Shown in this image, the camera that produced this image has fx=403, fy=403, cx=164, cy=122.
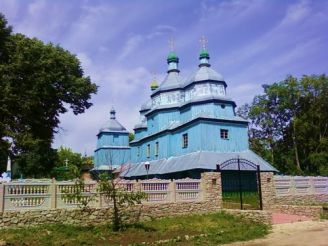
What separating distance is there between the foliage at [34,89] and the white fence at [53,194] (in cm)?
1027

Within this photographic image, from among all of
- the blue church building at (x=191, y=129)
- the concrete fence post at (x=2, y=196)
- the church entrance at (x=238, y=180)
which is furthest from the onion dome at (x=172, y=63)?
the concrete fence post at (x=2, y=196)

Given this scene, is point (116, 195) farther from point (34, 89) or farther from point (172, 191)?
point (34, 89)

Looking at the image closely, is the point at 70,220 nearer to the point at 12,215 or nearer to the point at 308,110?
the point at 12,215

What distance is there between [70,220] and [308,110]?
103ft

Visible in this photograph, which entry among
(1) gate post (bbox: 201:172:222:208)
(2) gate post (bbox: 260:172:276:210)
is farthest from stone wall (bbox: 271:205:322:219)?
(1) gate post (bbox: 201:172:222:208)

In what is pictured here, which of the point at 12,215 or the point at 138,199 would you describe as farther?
the point at 138,199

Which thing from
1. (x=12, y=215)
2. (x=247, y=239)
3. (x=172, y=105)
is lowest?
(x=247, y=239)

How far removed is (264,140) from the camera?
4303 cm

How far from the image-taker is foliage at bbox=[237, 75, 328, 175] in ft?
127

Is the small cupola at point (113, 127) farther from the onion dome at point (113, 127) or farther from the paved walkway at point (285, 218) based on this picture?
the paved walkway at point (285, 218)

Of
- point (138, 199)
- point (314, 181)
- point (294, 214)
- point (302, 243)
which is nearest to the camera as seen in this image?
point (302, 243)

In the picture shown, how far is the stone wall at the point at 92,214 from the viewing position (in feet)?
43.7

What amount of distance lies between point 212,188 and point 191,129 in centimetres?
1149

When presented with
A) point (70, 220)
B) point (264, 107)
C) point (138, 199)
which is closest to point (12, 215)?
point (70, 220)
